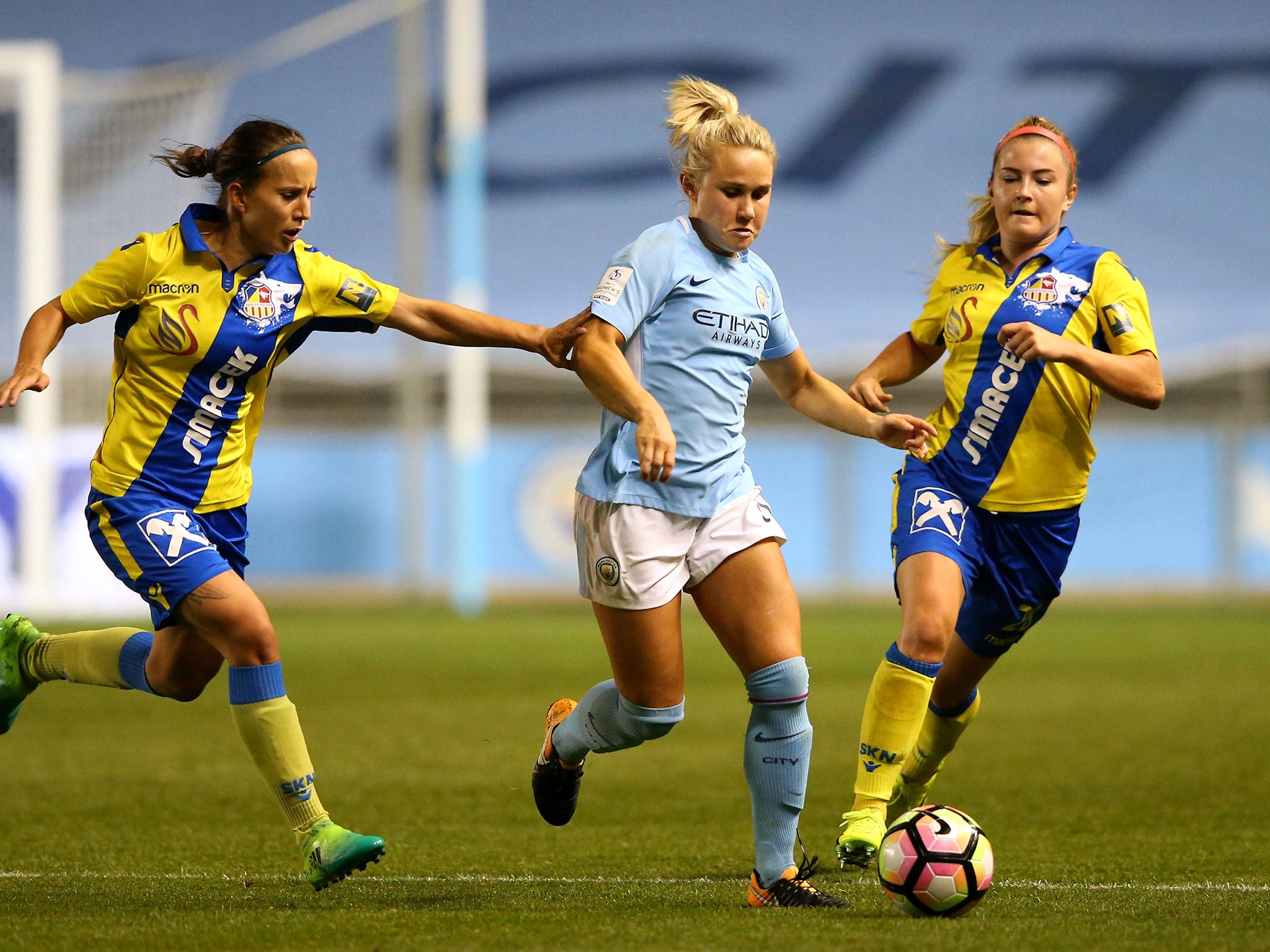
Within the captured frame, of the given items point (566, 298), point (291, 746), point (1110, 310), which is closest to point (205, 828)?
point (291, 746)

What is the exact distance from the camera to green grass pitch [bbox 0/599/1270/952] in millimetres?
3938

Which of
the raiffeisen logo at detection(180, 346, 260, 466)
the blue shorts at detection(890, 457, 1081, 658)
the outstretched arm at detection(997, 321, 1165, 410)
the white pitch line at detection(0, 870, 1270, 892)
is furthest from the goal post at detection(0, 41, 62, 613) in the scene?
the outstretched arm at detection(997, 321, 1165, 410)

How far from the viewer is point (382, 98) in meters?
32.0

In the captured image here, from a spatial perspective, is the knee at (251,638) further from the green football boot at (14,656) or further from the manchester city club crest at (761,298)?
the manchester city club crest at (761,298)

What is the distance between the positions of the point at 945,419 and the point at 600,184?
89.2 ft

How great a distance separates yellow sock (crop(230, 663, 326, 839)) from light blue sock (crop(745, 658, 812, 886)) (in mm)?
1158

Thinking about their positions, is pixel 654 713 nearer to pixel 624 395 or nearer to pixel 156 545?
pixel 624 395

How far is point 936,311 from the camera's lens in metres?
5.37

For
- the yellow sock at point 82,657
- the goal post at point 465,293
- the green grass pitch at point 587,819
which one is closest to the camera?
the green grass pitch at point 587,819

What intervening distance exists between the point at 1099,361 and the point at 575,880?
204cm

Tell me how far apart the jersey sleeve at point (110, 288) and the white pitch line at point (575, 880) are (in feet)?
5.09

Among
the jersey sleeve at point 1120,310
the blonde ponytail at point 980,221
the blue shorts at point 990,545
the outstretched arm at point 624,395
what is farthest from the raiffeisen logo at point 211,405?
the jersey sleeve at point 1120,310

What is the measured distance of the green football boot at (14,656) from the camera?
5.35m

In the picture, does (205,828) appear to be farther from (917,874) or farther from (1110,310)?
(1110,310)
